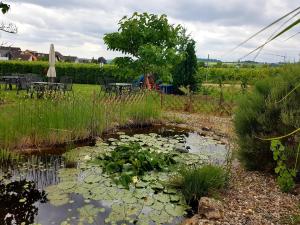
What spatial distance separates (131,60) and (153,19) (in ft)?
5.91

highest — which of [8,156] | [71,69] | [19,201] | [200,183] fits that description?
[71,69]

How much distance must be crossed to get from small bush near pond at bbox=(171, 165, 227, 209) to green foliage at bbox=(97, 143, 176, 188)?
0.82 metres

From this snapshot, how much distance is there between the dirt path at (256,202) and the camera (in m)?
3.29

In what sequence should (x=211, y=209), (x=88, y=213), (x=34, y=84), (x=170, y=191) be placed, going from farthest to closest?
(x=34, y=84) < (x=170, y=191) < (x=88, y=213) < (x=211, y=209)

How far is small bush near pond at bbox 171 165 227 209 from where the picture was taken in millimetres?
4090

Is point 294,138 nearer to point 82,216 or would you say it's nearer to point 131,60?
point 82,216

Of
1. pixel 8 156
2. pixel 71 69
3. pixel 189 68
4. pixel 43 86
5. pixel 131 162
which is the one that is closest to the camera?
pixel 131 162

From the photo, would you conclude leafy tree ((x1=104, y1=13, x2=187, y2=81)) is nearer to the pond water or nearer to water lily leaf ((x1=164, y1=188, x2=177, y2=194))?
the pond water

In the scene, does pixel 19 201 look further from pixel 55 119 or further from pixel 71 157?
pixel 55 119

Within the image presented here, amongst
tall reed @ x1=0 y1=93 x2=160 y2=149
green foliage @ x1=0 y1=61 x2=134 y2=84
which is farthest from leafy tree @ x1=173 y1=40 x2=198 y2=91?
green foliage @ x1=0 y1=61 x2=134 y2=84

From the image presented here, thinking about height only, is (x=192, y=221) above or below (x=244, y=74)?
below

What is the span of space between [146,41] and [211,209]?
35.1 feet

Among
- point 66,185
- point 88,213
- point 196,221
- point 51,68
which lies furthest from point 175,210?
point 51,68

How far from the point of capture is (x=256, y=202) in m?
3.75
